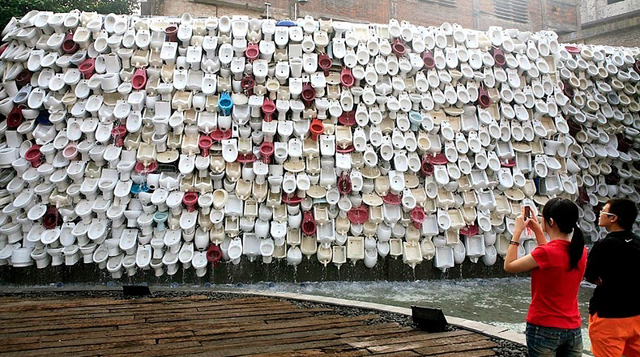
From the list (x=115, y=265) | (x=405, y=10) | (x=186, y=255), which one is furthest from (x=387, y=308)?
(x=405, y=10)

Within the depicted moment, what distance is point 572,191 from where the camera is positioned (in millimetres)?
7691

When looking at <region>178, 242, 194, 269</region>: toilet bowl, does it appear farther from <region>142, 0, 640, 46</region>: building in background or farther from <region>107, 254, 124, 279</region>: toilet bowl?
<region>142, 0, 640, 46</region>: building in background

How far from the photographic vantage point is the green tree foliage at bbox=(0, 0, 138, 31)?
1088 cm

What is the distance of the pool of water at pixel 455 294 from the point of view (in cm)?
566

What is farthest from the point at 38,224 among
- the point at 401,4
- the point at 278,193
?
the point at 401,4

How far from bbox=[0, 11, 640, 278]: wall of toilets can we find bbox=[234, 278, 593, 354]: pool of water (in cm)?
38

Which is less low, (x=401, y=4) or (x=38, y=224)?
(x=401, y=4)

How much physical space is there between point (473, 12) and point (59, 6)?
14546 mm

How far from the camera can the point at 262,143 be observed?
705cm

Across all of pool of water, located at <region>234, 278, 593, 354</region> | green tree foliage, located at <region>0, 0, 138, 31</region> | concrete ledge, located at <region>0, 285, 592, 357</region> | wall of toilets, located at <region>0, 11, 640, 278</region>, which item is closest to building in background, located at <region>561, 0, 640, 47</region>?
wall of toilets, located at <region>0, 11, 640, 278</region>

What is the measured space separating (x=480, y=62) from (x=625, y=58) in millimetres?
3216

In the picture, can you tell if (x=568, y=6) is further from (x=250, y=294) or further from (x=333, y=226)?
(x=250, y=294)

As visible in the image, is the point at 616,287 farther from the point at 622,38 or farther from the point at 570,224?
the point at 622,38

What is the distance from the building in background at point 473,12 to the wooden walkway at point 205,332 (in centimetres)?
1177
